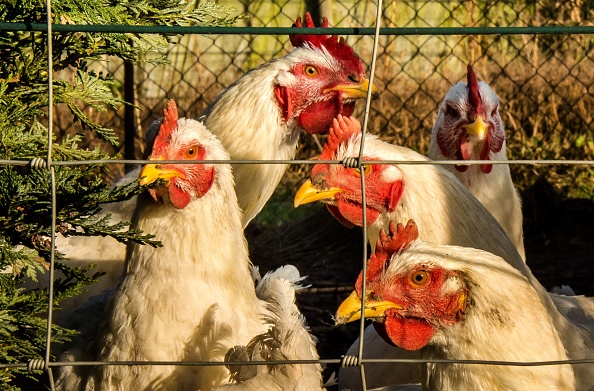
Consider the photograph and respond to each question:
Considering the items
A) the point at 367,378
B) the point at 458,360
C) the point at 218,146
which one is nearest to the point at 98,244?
the point at 218,146

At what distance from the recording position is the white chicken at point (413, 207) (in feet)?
10.8

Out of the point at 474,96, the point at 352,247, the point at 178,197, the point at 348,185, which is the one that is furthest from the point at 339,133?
the point at 352,247

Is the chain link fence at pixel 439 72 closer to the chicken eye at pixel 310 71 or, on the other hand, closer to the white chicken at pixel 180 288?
the chicken eye at pixel 310 71

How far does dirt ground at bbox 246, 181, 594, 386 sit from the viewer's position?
609 centimetres

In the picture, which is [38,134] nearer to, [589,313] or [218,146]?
[218,146]

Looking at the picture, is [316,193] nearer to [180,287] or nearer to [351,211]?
[351,211]

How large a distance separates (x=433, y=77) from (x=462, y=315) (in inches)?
263

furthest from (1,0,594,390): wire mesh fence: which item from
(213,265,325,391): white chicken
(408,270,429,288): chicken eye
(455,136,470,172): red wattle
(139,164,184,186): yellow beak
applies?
(408,270,429,288): chicken eye

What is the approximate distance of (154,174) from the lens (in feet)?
10.1

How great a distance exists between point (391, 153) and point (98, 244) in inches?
57.4

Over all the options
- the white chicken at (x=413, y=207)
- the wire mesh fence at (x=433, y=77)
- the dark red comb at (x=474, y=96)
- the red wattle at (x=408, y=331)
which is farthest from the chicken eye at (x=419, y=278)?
the wire mesh fence at (x=433, y=77)

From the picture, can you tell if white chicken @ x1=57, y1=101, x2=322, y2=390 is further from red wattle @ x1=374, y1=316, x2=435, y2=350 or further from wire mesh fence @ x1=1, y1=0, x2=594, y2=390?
wire mesh fence @ x1=1, y1=0, x2=594, y2=390

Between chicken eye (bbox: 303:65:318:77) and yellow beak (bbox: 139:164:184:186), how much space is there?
140cm

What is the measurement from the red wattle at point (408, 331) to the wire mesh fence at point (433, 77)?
15.8ft
